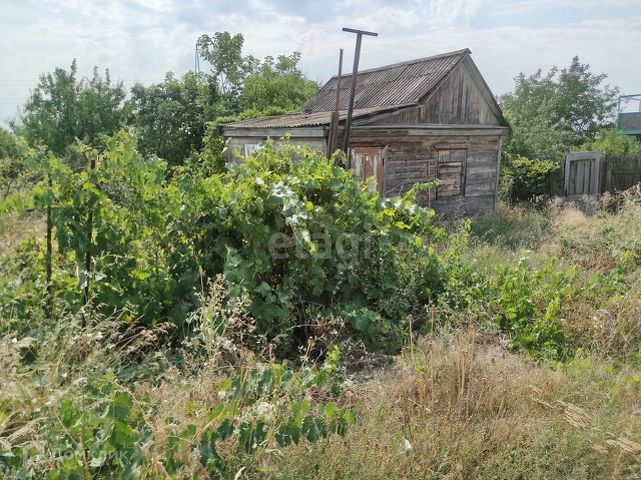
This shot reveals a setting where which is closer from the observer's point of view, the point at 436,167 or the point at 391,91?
the point at 436,167

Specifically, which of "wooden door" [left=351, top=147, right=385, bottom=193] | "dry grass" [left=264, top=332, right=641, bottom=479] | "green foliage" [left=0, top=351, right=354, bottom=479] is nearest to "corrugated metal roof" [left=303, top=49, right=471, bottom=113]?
"wooden door" [left=351, top=147, right=385, bottom=193]

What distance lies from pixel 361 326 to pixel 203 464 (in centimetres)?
203

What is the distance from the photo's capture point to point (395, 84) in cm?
1350

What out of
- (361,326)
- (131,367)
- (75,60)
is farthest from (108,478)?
(75,60)

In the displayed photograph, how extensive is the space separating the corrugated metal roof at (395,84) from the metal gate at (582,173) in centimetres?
554

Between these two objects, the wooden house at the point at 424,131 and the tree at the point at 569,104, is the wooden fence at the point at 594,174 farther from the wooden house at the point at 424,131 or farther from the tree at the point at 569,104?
the tree at the point at 569,104

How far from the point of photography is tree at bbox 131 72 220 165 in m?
18.4

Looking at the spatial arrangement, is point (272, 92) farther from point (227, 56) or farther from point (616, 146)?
point (616, 146)

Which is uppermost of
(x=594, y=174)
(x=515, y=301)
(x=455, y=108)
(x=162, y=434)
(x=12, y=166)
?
(x=455, y=108)

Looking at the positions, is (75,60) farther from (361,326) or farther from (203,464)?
(203,464)

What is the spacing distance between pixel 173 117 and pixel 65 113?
4419 mm

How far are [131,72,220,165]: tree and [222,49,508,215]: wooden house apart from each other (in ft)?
14.6

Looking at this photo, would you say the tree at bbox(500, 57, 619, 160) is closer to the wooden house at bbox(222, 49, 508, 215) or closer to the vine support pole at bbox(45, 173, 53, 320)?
the wooden house at bbox(222, 49, 508, 215)

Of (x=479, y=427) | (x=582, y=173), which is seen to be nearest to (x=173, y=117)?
(x=582, y=173)
